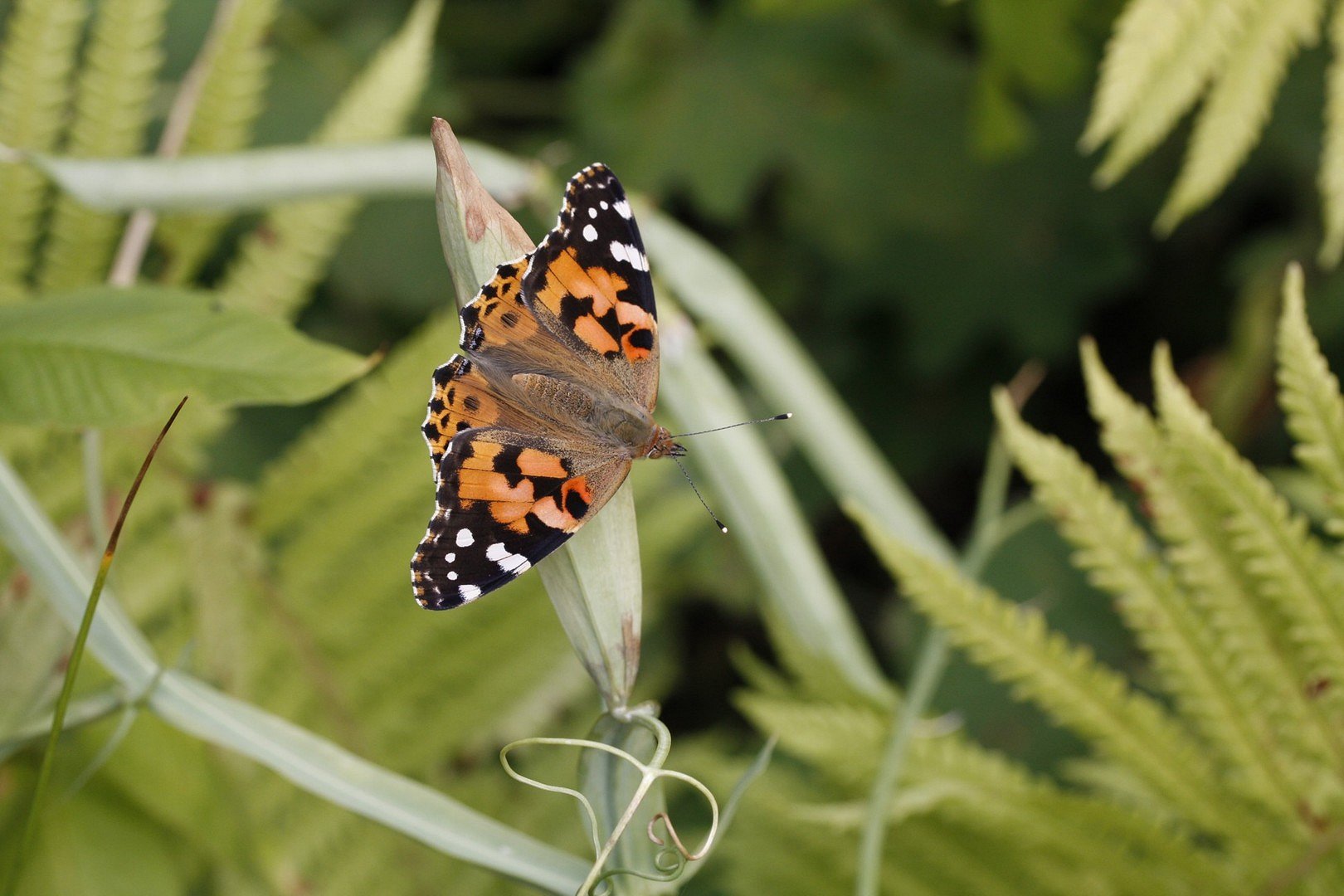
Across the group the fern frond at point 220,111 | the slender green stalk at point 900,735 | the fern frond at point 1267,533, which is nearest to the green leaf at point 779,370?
the slender green stalk at point 900,735

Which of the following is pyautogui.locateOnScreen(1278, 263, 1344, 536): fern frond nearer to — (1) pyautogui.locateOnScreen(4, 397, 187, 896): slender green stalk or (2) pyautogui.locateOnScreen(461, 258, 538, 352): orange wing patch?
(2) pyautogui.locateOnScreen(461, 258, 538, 352): orange wing patch

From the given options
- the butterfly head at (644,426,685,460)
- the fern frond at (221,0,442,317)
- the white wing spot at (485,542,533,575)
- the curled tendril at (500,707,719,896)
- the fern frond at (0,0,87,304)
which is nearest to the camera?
the curled tendril at (500,707,719,896)

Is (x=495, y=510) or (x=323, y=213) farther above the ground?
(x=495, y=510)

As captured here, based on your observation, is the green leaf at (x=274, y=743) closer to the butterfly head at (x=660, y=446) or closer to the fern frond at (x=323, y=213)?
the butterfly head at (x=660, y=446)

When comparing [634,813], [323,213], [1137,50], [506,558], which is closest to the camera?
[634,813]

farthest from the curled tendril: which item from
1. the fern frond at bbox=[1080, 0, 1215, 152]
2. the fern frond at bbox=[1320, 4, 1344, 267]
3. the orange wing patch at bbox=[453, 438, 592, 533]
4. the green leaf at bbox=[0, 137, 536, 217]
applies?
the fern frond at bbox=[1320, 4, 1344, 267]

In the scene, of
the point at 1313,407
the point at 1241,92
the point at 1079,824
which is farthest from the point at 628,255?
the point at 1241,92

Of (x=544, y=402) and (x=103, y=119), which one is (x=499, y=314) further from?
(x=103, y=119)
